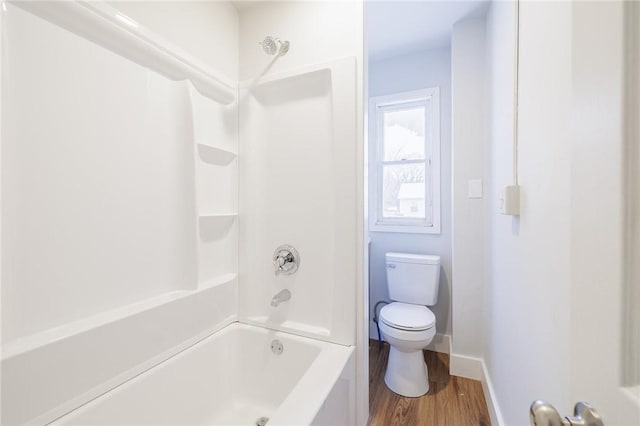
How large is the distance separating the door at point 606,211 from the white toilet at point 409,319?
52.6 inches

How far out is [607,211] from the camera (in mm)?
351

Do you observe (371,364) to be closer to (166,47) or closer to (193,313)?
(193,313)

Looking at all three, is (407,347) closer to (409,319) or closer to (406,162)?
(409,319)

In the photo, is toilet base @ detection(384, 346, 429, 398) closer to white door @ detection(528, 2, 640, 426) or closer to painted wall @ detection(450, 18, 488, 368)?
painted wall @ detection(450, 18, 488, 368)

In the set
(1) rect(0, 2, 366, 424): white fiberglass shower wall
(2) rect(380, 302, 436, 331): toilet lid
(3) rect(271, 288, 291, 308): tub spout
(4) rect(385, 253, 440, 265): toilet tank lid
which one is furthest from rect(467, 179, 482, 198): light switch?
(3) rect(271, 288, 291, 308): tub spout

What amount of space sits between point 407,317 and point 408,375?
360mm

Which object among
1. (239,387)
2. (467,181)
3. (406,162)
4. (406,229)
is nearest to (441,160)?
(406,162)

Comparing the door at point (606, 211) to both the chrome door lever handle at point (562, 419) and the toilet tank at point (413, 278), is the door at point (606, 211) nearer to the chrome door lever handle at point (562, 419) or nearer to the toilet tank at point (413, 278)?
the chrome door lever handle at point (562, 419)

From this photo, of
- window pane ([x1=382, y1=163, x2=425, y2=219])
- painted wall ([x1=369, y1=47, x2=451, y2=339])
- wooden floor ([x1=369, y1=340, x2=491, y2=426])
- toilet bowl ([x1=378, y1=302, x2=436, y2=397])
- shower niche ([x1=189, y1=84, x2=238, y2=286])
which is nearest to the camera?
shower niche ([x1=189, y1=84, x2=238, y2=286])

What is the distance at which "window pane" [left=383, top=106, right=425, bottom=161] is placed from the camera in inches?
90.9

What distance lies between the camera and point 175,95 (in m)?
1.22

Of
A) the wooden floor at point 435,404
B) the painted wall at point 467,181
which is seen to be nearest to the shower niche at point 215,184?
the wooden floor at point 435,404

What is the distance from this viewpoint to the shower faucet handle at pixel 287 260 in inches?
56.2

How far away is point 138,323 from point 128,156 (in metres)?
0.66
